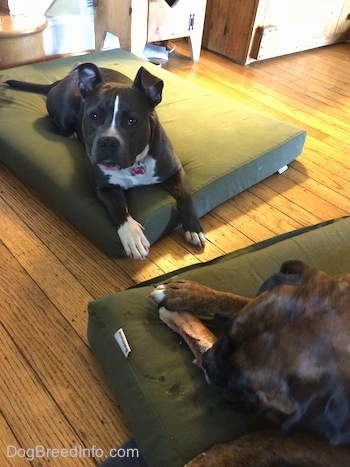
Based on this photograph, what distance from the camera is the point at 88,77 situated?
8.48 feet

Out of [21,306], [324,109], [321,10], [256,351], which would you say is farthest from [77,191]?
[321,10]

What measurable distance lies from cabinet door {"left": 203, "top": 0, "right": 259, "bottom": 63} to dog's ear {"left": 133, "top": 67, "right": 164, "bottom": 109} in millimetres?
3062

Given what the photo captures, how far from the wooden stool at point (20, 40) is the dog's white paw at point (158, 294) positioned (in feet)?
9.97

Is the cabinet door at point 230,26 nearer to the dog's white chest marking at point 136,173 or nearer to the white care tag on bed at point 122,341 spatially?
the dog's white chest marking at point 136,173

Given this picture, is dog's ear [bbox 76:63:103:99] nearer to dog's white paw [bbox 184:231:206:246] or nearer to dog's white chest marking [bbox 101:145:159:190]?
dog's white chest marking [bbox 101:145:159:190]

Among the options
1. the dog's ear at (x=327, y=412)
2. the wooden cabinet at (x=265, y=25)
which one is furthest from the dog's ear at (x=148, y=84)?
the wooden cabinet at (x=265, y=25)

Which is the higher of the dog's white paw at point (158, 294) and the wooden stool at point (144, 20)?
the dog's white paw at point (158, 294)

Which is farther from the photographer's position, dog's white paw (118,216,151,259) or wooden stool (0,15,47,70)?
wooden stool (0,15,47,70)

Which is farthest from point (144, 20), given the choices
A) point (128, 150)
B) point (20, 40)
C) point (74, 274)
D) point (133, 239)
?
point (74, 274)

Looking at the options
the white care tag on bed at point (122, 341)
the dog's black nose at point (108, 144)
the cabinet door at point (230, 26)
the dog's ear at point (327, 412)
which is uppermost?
the dog's ear at point (327, 412)

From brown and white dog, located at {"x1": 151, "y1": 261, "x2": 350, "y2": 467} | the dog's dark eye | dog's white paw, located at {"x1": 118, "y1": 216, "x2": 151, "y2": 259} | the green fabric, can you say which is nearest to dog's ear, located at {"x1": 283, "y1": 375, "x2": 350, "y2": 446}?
brown and white dog, located at {"x1": 151, "y1": 261, "x2": 350, "y2": 467}

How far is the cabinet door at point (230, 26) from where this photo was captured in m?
5.15

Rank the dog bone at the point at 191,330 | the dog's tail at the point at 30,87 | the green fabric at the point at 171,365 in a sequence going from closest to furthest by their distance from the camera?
the green fabric at the point at 171,365 → the dog bone at the point at 191,330 → the dog's tail at the point at 30,87

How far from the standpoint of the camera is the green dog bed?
261cm
